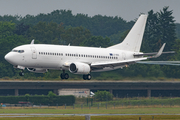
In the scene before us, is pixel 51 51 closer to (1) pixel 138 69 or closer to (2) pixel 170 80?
(1) pixel 138 69

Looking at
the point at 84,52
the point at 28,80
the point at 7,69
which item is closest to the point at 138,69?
the point at 84,52

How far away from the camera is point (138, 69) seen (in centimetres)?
10119

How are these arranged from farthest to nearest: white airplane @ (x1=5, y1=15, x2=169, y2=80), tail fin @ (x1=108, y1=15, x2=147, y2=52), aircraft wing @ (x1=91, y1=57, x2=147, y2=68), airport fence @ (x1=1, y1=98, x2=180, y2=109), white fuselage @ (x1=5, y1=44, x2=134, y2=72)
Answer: airport fence @ (x1=1, y1=98, x2=180, y2=109) < tail fin @ (x1=108, y1=15, x2=147, y2=52) < aircraft wing @ (x1=91, y1=57, x2=147, y2=68) < white airplane @ (x1=5, y1=15, x2=169, y2=80) < white fuselage @ (x1=5, y1=44, x2=134, y2=72)

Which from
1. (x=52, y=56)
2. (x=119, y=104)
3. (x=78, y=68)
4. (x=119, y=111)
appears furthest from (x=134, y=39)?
(x=52, y=56)

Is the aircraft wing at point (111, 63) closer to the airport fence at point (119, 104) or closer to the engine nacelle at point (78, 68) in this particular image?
the engine nacelle at point (78, 68)

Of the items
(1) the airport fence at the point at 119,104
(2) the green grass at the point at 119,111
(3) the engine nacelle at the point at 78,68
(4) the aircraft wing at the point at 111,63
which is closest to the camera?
(3) the engine nacelle at the point at 78,68

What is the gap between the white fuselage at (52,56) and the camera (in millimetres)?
75312

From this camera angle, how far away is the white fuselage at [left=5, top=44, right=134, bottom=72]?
7531 cm

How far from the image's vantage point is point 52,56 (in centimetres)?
7744

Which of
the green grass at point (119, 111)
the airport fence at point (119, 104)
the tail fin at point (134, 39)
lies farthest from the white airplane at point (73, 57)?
the airport fence at point (119, 104)

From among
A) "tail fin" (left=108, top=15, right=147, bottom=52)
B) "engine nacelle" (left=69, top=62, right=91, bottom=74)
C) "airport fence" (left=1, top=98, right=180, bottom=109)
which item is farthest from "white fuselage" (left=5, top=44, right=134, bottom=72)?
"airport fence" (left=1, top=98, right=180, bottom=109)

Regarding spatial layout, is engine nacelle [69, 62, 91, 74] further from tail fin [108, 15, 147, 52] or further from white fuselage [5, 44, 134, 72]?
tail fin [108, 15, 147, 52]

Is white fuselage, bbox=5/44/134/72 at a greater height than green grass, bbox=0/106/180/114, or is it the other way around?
white fuselage, bbox=5/44/134/72

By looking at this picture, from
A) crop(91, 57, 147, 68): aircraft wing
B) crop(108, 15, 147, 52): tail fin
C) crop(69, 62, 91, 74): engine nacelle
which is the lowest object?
crop(69, 62, 91, 74): engine nacelle
